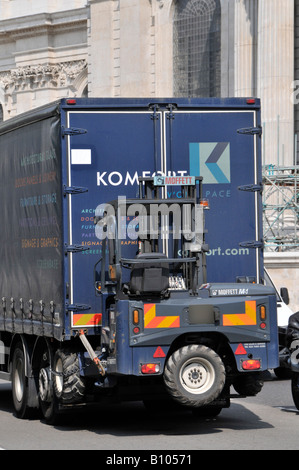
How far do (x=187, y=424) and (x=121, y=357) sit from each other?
1826 mm

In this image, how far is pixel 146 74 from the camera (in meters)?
41.3

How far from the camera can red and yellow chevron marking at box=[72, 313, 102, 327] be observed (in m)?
12.9

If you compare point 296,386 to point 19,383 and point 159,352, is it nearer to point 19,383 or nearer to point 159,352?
point 159,352

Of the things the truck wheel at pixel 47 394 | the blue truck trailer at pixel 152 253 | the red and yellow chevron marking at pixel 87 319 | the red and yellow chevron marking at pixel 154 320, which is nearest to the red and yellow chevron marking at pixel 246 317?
the blue truck trailer at pixel 152 253

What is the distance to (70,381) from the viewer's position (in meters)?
13.0

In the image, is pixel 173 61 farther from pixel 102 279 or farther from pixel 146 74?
pixel 102 279

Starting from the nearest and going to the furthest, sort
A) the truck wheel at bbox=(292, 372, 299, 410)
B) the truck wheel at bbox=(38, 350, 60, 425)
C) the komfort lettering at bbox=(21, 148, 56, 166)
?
the komfort lettering at bbox=(21, 148, 56, 166) < the truck wheel at bbox=(38, 350, 60, 425) < the truck wheel at bbox=(292, 372, 299, 410)

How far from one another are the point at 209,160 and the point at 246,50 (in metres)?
23.6

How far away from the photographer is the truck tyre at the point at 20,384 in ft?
47.5

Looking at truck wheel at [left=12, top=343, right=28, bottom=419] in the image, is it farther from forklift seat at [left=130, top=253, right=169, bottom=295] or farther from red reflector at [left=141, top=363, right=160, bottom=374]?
forklift seat at [left=130, top=253, right=169, bottom=295]

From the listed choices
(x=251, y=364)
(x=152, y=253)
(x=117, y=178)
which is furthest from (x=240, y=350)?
(x=117, y=178)

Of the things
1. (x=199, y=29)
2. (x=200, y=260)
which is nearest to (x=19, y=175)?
(x=200, y=260)

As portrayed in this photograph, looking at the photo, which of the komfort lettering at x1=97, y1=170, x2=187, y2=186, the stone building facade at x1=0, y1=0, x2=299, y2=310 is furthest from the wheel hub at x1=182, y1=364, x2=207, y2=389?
the stone building facade at x1=0, y1=0, x2=299, y2=310

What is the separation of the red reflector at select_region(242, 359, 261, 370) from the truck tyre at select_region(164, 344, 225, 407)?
0.30 meters
